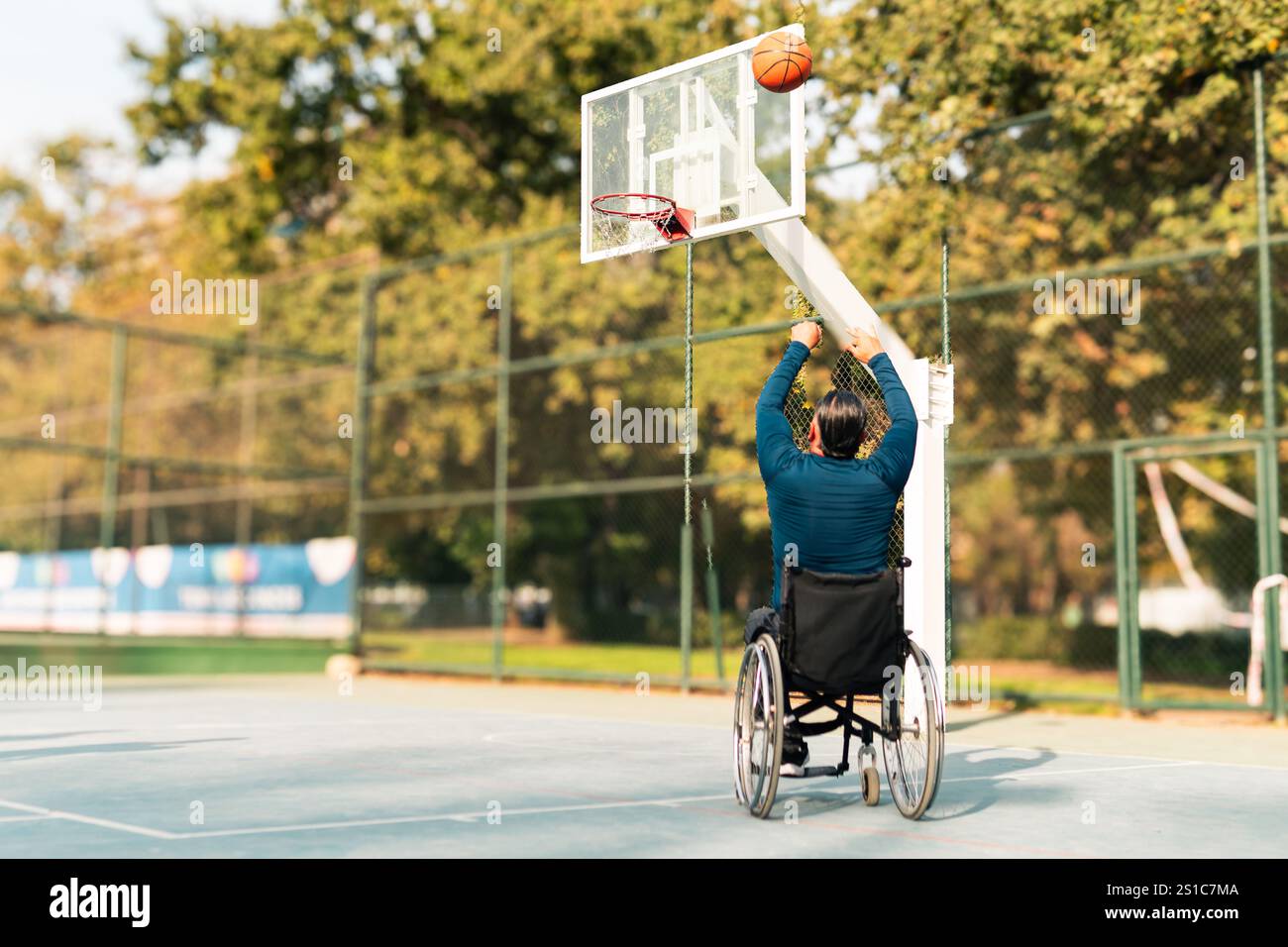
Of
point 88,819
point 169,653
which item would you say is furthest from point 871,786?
point 169,653

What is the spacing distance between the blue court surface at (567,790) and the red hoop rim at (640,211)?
3436 mm

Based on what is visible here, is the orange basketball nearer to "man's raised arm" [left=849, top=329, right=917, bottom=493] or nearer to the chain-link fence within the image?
"man's raised arm" [left=849, top=329, right=917, bottom=493]

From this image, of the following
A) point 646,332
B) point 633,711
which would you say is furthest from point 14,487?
point 633,711

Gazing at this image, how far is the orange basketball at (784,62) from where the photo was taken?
8320mm

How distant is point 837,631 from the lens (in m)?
5.68

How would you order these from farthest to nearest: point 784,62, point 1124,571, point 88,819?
point 1124,571, point 784,62, point 88,819

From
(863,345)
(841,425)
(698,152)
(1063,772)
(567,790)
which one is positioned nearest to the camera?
(841,425)

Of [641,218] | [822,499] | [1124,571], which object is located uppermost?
[641,218]

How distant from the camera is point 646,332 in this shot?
2538 centimetres

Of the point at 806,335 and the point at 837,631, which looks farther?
the point at 806,335

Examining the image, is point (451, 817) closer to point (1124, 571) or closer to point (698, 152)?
point (698, 152)

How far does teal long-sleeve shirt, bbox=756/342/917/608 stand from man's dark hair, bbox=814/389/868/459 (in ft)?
0.20

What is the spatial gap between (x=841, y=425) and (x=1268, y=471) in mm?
7307

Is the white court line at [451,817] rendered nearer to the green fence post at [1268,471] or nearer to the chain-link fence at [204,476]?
the green fence post at [1268,471]
